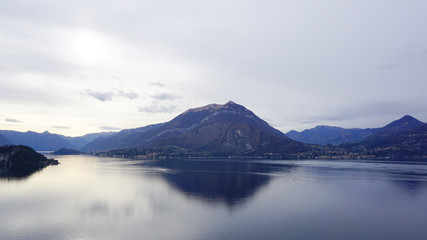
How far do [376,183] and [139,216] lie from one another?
141 meters

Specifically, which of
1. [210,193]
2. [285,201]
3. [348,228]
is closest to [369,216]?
[348,228]

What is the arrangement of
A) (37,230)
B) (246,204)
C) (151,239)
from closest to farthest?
(151,239), (37,230), (246,204)

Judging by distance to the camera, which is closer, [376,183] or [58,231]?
[58,231]

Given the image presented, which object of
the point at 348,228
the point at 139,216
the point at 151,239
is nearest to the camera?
the point at 151,239

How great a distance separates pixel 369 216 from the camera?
8375 centimetres

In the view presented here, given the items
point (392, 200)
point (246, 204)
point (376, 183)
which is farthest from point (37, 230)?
point (376, 183)

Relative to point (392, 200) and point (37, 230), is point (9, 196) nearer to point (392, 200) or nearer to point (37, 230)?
point (37, 230)

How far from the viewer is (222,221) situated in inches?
2950

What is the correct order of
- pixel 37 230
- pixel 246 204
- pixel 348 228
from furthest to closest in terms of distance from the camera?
pixel 246 204 → pixel 348 228 → pixel 37 230

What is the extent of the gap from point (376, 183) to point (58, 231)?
163031 mm

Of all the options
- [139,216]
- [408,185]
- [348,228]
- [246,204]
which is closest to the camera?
[348,228]

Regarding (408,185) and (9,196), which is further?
(408,185)

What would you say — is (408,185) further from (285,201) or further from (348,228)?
(348,228)

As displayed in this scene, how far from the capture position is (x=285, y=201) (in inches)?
4077
